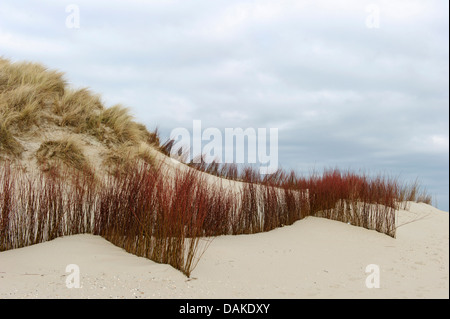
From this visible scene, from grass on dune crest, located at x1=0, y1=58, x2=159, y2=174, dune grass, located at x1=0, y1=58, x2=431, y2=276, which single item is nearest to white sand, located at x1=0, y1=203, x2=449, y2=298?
dune grass, located at x1=0, y1=58, x2=431, y2=276

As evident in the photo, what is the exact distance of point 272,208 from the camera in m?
7.21

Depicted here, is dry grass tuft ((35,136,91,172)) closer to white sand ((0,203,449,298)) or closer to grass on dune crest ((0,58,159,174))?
grass on dune crest ((0,58,159,174))

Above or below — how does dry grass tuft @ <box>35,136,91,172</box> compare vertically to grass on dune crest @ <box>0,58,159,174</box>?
below

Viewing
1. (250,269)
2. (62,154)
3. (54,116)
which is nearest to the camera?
(250,269)

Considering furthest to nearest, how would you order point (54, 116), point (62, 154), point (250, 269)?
point (54, 116)
point (62, 154)
point (250, 269)

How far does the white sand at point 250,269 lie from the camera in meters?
3.85

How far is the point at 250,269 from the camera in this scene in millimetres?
4934

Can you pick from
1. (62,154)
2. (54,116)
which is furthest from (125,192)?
(54,116)

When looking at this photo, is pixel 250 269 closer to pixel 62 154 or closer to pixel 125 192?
pixel 125 192

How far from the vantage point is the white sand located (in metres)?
3.85

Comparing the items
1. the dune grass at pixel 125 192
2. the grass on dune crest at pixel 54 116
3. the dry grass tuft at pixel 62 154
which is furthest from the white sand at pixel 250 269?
the grass on dune crest at pixel 54 116

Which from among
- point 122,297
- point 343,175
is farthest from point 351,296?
point 343,175

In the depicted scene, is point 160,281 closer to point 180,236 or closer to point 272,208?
point 180,236
